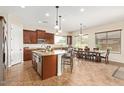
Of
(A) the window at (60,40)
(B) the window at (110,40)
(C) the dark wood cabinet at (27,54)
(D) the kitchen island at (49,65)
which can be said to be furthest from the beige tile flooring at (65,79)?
(A) the window at (60,40)

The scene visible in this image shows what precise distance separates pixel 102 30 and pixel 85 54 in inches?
87.5

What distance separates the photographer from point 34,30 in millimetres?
9312

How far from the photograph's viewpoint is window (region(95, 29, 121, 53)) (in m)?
7.90

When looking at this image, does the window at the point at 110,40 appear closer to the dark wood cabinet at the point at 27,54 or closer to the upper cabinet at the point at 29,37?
the upper cabinet at the point at 29,37

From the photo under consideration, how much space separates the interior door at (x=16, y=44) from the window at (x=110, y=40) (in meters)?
5.91

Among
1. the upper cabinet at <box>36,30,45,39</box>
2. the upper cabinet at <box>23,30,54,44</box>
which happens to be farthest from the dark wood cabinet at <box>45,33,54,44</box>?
the upper cabinet at <box>36,30,45,39</box>

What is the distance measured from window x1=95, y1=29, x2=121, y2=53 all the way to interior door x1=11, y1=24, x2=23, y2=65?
5913 mm

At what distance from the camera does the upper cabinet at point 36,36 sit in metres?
8.72

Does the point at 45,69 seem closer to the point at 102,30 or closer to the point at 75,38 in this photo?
the point at 102,30

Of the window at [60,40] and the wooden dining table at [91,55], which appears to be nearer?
the wooden dining table at [91,55]

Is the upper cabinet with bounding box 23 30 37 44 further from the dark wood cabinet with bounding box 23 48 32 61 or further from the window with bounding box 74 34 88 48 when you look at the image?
the window with bounding box 74 34 88 48

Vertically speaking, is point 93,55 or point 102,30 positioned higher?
point 102,30
